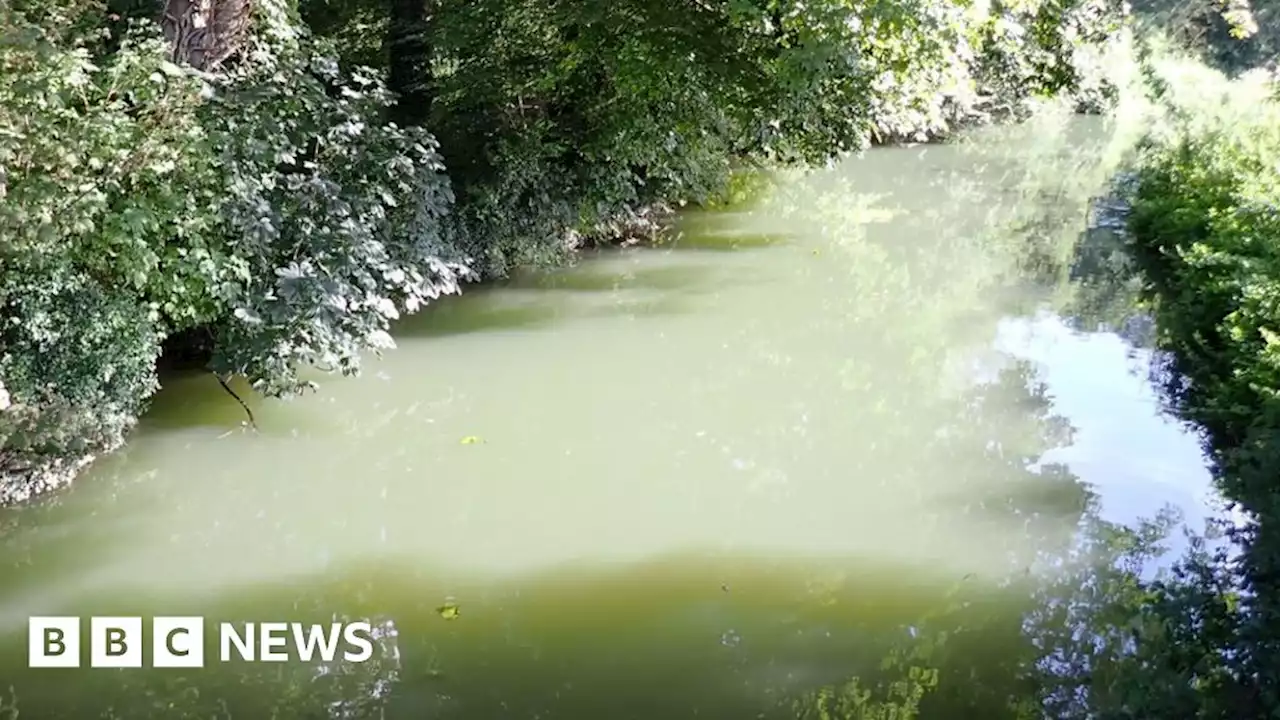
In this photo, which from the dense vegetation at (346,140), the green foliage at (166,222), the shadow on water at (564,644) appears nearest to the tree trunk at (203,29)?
the dense vegetation at (346,140)

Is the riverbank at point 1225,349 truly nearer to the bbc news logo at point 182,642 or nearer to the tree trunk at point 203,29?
the bbc news logo at point 182,642

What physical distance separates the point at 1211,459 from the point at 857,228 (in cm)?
731

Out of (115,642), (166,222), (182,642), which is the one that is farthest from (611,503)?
(166,222)

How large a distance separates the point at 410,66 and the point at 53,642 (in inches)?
269

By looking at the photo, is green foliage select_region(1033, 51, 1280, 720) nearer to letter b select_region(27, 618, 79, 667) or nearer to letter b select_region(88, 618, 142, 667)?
letter b select_region(88, 618, 142, 667)

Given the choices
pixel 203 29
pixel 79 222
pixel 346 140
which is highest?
pixel 203 29

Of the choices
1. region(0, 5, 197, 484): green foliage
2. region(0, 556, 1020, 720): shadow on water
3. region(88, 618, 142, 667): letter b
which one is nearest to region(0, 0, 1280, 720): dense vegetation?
region(0, 5, 197, 484): green foliage

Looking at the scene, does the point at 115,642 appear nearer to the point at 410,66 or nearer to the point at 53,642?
the point at 53,642

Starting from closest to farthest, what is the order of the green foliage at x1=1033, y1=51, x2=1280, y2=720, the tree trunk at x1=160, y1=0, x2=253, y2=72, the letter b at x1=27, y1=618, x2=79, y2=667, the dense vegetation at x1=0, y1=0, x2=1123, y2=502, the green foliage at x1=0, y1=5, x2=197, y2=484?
the green foliage at x1=1033, y1=51, x2=1280, y2=720 < the letter b at x1=27, y1=618, x2=79, y2=667 < the green foliage at x1=0, y1=5, x2=197, y2=484 < the dense vegetation at x1=0, y1=0, x2=1123, y2=502 < the tree trunk at x1=160, y1=0, x2=253, y2=72

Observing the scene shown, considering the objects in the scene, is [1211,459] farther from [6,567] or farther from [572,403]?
[6,567]

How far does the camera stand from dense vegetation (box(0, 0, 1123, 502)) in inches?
212

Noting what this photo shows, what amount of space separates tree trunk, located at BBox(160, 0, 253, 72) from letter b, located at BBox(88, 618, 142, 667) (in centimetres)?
358

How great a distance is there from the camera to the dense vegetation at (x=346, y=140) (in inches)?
212

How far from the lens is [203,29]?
669cm
